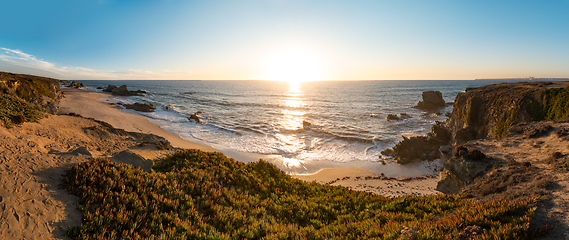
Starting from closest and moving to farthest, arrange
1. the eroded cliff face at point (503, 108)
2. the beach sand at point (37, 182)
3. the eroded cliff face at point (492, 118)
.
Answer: the beach sand at point (37, 182)
the eroded cliff face at point (492, 118)
the eroded cliff face at point (503, 108)

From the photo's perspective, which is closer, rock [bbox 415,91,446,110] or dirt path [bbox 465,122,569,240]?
dirt path [bbox 465,122,569,240]

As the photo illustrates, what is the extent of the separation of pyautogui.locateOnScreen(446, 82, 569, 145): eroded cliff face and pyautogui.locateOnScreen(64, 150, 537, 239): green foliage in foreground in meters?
12.6

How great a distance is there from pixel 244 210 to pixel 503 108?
65.7 feet

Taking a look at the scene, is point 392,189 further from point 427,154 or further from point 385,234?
point 385,234

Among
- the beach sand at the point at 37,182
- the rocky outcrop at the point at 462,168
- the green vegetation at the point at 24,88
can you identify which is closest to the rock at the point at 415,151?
the beach sand at the point at 37,182

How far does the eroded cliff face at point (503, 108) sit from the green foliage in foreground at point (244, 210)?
12.6m

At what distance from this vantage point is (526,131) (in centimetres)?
1138

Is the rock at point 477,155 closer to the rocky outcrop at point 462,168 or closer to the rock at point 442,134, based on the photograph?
the rocky outcrop at point 462,168

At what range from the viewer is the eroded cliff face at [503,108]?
43.2 feet

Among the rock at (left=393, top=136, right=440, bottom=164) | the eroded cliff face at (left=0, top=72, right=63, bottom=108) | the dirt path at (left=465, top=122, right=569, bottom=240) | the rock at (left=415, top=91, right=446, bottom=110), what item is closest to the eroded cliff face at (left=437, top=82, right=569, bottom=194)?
the dirt path at (left=465, top=122, right=569, bottom=240)

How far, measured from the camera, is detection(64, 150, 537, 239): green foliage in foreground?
498 cm

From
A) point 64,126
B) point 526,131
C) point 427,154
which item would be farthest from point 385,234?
point 64,126

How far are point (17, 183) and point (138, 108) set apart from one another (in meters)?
40.8

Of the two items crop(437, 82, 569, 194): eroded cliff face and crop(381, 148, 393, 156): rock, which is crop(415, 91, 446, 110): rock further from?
crop(381, 148, 393, 156): rock
